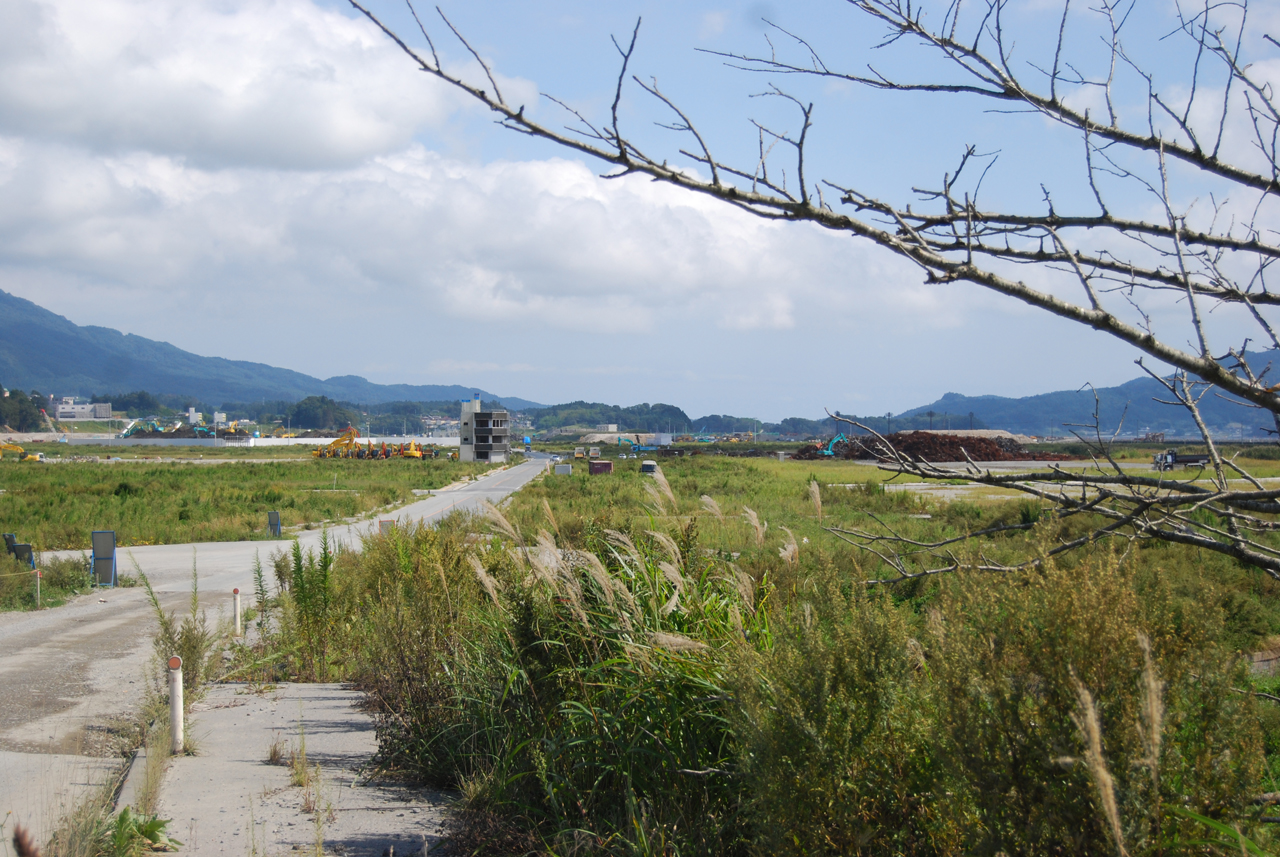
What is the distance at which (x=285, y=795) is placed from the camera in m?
5.09

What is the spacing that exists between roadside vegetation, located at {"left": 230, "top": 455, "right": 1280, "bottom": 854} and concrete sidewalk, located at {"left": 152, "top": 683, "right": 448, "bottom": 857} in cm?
35

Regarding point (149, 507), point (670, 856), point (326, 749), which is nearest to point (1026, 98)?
point (670, 856)

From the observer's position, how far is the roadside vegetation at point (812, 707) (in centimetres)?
203

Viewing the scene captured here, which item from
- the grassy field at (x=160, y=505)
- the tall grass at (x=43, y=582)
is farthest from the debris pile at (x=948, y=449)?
the tall grass at (x=43, y=582)

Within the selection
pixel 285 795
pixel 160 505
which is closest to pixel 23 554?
pixel 285 795

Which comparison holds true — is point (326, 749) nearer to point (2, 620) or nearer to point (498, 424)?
point (2, 620)

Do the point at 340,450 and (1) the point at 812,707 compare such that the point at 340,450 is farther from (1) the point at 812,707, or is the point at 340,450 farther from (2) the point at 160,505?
(1) the point at 812,707

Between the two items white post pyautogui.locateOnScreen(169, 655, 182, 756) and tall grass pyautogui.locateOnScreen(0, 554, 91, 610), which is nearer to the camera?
white post pyautogui.locateOnScreen(169, 655, 182, 756)

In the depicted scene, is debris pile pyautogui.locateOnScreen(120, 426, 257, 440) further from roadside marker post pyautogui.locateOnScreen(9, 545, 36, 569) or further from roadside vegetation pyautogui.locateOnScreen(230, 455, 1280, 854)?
roadside vegetation pyautogui.locateOnScreen(230, 455, 1280, 854)

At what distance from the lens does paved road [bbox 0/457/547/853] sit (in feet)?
18.1

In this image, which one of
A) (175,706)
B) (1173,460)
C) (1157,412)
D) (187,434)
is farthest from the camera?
(187,434)

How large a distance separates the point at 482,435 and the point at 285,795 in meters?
97.3

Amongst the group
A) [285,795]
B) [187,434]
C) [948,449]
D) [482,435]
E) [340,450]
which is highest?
[948,449]

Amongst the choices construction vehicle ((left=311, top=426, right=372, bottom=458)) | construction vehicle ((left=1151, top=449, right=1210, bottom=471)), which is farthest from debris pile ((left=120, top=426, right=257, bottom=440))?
construction vehicle ((left=1151, top=449, right=1210, bottom=471))
